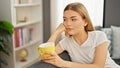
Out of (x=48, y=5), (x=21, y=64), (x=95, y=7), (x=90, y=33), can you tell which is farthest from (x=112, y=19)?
(x=21, y=64)

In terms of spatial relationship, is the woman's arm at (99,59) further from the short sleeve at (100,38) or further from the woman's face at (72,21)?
the woman's face at (72,21)

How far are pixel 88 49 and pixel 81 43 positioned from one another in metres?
0.08

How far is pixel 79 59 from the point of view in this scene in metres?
1.56

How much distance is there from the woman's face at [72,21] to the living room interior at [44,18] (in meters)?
1.03

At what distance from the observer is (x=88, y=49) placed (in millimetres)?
1521

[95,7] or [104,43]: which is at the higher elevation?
[95,7]

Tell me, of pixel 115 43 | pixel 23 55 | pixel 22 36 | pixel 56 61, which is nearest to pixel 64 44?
pixel 56 61

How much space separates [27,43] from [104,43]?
5.74ft

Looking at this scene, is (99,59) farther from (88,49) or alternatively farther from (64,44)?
(64,44)

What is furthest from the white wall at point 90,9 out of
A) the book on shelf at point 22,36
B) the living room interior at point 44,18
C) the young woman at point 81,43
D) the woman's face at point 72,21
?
the woman's face at point 72,21

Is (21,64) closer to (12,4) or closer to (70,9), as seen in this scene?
(12,4)

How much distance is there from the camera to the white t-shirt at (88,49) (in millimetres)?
1478

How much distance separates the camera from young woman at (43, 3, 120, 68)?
140cm

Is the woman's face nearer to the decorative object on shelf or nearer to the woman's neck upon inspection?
the woman's neck
